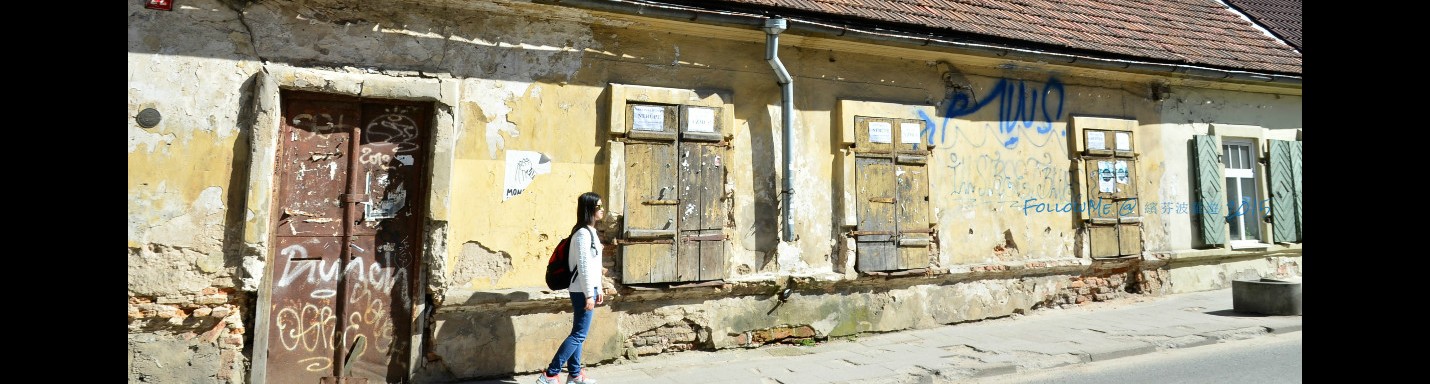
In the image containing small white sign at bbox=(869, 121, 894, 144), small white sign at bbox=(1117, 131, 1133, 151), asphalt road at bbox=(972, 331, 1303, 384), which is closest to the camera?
asphalt road at bbox=(972, 331, 1303, 384)

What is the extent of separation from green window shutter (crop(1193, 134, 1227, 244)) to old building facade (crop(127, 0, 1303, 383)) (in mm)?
950

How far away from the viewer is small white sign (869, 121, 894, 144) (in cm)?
741

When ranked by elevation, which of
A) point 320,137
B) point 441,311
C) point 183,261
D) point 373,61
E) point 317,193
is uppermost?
point 373,61

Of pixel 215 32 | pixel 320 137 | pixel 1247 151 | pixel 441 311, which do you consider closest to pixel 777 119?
pixel 441 311

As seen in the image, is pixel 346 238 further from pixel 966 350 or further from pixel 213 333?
pixel 966 350

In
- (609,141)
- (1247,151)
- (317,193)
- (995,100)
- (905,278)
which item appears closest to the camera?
(317,193)

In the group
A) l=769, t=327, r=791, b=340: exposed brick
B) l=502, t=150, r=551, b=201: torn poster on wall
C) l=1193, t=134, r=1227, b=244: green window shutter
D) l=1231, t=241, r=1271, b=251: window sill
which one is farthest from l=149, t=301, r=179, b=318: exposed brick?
l=1231, t=241, r=1271, b=251: window sill

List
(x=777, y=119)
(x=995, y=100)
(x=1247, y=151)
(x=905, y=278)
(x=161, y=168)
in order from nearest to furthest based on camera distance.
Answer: (x=161, y=168) → (x=777, y=119) → (x=905, y=278) → (x=995, y=100) → (x=1247, y=151)

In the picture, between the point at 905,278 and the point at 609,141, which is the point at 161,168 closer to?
the point at 609,141

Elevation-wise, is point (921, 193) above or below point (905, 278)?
above

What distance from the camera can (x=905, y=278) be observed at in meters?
7.52

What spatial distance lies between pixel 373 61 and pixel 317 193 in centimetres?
105

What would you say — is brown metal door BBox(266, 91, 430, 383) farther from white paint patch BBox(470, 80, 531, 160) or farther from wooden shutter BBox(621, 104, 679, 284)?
wooden shutter BBox(621, 104, 679, 284)

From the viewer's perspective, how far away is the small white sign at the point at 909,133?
24.9ft
